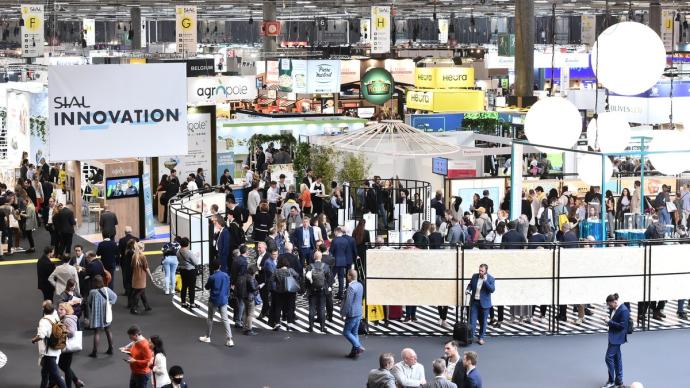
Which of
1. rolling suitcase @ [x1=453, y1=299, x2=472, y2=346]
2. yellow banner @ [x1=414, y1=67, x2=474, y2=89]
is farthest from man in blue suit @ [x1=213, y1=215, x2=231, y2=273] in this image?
yellow banner @ [x1=414, y1=67, x2=474, y2=89]

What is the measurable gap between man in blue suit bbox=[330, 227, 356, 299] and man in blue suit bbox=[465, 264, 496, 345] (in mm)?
2173

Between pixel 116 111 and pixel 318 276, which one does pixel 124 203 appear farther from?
pixel 318 276

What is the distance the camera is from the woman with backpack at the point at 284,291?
13.9m

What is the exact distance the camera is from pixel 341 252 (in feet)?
49.9

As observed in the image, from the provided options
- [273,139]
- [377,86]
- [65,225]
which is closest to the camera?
[65,225]

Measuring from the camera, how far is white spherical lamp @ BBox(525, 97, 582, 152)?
10219 mm

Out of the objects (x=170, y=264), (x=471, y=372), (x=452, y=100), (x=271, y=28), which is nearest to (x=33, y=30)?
(x=271, y=28)

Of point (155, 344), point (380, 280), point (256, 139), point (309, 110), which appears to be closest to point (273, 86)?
point (309, 110)

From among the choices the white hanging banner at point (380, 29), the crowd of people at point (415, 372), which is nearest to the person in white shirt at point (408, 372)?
the crowd of people at point (415, 372)

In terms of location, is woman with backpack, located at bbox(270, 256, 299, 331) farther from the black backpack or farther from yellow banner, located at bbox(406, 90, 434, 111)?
yellow banner, located at bbox(406, 90, 434, 111)

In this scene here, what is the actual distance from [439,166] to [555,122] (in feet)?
38.8

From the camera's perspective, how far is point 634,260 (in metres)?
13.9

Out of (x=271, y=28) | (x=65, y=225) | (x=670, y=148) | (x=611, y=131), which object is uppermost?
(x=271, y=28)

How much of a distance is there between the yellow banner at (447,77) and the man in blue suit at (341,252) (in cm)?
1704
